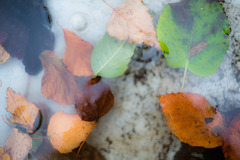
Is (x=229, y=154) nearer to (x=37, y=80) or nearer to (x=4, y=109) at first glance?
(x=37, y=80)

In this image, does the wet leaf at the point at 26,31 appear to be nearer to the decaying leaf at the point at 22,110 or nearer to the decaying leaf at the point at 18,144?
the decaying leaf at the point at 22,110

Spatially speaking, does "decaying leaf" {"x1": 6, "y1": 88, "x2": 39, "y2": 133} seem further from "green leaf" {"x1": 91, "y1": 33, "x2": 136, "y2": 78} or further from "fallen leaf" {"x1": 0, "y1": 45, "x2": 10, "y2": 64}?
"green leaf" {"x1": 91, "y1": 33, "x2": 136, "y2": 78}

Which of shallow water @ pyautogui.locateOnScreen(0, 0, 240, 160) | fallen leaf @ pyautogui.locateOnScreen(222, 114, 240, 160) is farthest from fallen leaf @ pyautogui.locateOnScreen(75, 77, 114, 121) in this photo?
fallen leaf @ pyautogui.locateOnScreen(222, 114, 240, 160)

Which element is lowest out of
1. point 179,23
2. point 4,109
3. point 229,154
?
point 229,154

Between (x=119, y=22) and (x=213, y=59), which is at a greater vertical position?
(x=119, y=22)

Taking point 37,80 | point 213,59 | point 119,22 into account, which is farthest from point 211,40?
point 37,80

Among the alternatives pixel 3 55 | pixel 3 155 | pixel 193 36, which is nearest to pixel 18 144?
pixel 3 155
